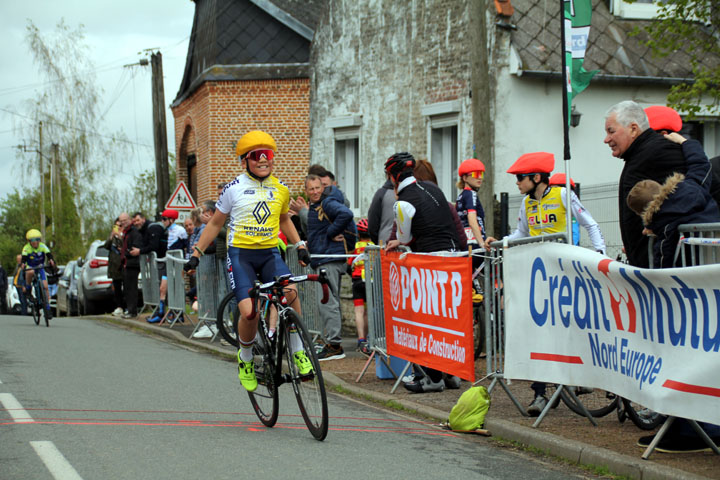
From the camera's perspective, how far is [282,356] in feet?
23.9

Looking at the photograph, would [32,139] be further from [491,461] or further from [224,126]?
[491,461]

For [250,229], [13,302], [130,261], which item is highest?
[250,229]

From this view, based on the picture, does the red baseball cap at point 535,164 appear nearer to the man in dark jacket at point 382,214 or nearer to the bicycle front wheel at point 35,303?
the man in dark jacket at point 382,214

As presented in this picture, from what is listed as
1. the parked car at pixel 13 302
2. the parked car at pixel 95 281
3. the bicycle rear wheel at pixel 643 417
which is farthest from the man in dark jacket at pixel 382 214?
the parked car at pixel 13 302

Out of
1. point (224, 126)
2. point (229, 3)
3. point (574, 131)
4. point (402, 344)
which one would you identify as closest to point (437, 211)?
point (402, 344)

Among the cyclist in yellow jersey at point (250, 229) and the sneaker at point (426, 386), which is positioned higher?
the cyclist in yellow jersey at point (250, 229)

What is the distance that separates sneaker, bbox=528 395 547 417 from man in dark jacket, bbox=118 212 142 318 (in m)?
13.0

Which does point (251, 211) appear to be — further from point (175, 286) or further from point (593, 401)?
point (175, 286)

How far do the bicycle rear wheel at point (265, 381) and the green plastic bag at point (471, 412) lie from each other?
4.54ft

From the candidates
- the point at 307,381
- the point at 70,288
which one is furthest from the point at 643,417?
the point at 70,288

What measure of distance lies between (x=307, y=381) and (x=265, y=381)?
61 cm

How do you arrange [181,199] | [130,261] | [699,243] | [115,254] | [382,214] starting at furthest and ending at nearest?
1. [181,199]
2. [115,254]
3. [130,261]
4. [382,214]
5. [699,243]

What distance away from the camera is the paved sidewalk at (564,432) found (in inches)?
232

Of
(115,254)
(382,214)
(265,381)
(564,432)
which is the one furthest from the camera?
(115,254)
